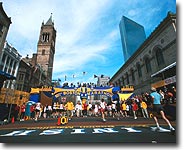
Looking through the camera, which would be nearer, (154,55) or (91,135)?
(91,135)

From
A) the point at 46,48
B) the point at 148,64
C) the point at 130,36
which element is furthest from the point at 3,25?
the point at 130,36

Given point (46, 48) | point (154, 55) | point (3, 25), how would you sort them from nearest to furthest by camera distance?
1. point (154, 55)
2. point (3, 25)
3. point (46, 48)

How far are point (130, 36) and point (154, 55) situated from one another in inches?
4586

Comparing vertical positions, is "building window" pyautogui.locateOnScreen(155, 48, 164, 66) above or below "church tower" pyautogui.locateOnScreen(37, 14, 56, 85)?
below

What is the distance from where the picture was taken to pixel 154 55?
65.0 feet

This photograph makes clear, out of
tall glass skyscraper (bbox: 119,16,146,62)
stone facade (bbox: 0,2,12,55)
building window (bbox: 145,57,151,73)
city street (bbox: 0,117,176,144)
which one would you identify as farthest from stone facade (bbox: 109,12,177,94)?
tall glass skyscraper (bbox: 119,16,146,62)

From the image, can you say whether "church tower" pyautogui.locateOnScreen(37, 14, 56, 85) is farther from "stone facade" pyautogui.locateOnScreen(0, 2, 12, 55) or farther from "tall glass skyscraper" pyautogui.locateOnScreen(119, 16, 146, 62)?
"tall glass skyscraper" pyautogui.locateOnScreen(119, 16, 146, 62)

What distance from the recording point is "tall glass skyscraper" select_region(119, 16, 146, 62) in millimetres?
122062

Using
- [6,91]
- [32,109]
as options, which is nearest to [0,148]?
[6,91]

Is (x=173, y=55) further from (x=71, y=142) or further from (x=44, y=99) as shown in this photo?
(x=44, y=99)

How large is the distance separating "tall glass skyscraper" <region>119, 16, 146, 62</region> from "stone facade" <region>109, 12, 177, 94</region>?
9981 cm

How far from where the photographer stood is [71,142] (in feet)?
11.9

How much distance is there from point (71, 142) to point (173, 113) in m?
8.28

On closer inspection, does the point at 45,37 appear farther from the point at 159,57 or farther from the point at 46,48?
the point at 159,57
